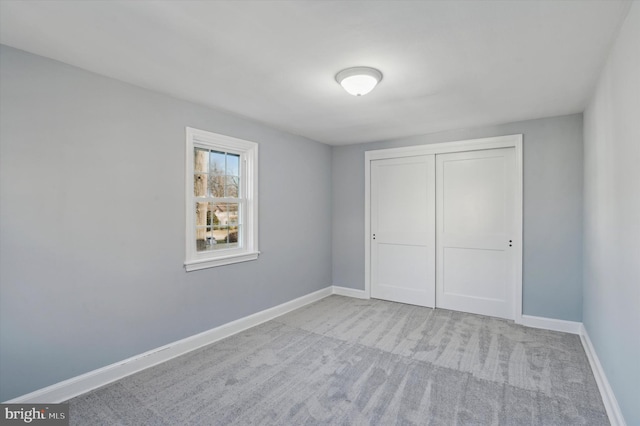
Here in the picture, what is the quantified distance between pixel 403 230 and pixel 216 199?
2.69m

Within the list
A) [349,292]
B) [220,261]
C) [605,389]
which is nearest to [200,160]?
[220,261]

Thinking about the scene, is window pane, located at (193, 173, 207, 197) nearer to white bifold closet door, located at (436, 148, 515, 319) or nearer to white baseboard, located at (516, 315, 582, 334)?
white bifold closet door, located at (436, 148, 515, 319)

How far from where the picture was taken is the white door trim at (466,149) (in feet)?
12.2

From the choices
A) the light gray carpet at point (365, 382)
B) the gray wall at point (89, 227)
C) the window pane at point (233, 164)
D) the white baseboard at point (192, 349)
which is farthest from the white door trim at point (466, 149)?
the gray wall at point (89, 227)

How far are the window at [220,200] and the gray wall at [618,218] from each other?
10.6 feet

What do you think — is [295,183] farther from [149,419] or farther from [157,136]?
[149,419]

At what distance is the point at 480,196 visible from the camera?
404 cm

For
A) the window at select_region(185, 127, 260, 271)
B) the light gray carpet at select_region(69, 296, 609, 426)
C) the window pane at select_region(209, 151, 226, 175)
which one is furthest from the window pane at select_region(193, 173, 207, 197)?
the light gray carpet at select_region(69, 296, 609, 426)

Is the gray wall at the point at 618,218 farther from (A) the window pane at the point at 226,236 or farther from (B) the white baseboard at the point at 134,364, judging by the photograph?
(A) the window pane at the point at 226,236

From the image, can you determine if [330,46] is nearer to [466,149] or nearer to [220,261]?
[220,261]

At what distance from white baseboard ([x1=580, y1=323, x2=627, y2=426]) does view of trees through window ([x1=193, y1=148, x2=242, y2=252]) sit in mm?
3477

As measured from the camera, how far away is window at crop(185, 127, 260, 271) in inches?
124

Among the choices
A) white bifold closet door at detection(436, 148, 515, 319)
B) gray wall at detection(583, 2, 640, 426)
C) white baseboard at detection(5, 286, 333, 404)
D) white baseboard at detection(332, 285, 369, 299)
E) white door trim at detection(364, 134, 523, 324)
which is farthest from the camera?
white baseboard at detection(332, 285, 369, 299)

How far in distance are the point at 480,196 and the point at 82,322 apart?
4.38m
